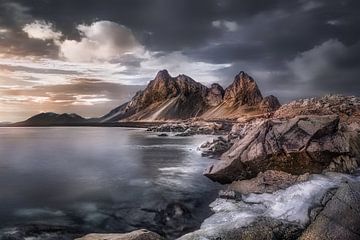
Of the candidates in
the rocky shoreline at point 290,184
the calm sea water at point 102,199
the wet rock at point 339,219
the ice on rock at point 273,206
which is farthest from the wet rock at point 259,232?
the calm sea water at point 102,199

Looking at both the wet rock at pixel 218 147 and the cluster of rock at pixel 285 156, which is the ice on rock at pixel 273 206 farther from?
the wet rock at pixel 218 147

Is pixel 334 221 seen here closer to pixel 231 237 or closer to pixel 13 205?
pixel 231 237

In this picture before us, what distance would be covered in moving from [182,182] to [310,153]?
1089cm

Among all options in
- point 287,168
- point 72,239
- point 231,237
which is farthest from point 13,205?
point 287,168

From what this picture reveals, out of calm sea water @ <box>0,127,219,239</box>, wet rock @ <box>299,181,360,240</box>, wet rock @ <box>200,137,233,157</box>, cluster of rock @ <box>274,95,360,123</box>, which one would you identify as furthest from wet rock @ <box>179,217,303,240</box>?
cluster of rock @ <box>274,95,360,123</box>

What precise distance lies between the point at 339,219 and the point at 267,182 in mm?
9128

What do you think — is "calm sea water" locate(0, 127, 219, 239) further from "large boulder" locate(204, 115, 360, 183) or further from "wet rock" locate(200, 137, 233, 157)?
"wet rock" locate(200, 137, 233, 157)

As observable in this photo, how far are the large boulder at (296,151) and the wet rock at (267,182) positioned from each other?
0.59 meters

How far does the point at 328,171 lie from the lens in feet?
79.6

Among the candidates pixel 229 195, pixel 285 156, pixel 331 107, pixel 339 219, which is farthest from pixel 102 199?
pixel 331 107

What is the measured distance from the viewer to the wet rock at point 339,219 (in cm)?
1380

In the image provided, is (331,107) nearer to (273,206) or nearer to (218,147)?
(218,147)

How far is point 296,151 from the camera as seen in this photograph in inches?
982

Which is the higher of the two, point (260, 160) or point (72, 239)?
point (260, 160)
